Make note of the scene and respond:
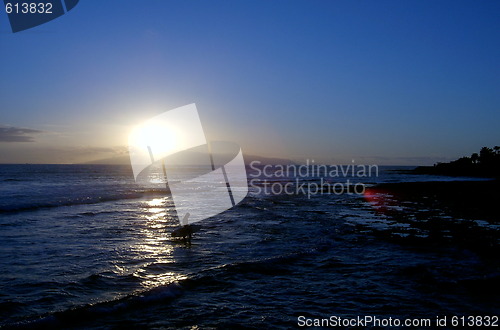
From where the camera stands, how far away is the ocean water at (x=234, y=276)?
7.26 metres

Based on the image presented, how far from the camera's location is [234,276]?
996cm

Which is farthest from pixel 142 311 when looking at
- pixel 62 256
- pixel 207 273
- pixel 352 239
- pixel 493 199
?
pixel 493 199

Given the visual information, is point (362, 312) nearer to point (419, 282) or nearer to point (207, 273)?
point (419, 282)

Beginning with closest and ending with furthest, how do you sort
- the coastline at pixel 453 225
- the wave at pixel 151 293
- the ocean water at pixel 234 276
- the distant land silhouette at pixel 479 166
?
the wave at pixel 151 293 < the ocean water at pixel 234 276 < the coastline at pixel 453 225 < the distant land silhouette at pixel 479 166

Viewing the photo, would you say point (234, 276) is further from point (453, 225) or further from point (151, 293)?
point (453, 225)

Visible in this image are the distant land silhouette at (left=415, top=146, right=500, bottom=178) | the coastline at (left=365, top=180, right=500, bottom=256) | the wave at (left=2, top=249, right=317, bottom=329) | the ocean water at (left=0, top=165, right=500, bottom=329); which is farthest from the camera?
the distant land silhouette at (left=415, top=146, right=500, bottom=178)

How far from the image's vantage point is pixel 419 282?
9141 mm

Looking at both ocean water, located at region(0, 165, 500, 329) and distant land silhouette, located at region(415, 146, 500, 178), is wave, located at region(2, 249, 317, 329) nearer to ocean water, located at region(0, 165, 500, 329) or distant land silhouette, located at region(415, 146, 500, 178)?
ocean water, located at region(0, 165, 500, 329)

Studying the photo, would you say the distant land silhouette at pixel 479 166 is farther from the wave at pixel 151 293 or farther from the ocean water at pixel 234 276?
the wave at pixel 151 293

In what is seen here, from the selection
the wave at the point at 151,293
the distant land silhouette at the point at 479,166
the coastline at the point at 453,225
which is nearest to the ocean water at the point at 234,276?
the wave at the point at 151,293

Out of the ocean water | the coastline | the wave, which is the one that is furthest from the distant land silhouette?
the wave

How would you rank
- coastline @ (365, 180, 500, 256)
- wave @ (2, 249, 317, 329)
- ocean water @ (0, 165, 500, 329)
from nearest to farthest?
wave @ (2, 249, 317, 329), ocean water @ (0, 165, 500, 329), coastline @ (365, 180, 500, 256)

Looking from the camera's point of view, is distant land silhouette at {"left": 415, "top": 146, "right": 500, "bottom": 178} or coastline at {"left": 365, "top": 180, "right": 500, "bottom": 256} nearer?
coastline at {"left": 365, "top": 180, "right": 500, "bottom": 256}

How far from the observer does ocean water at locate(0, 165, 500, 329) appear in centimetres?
726
